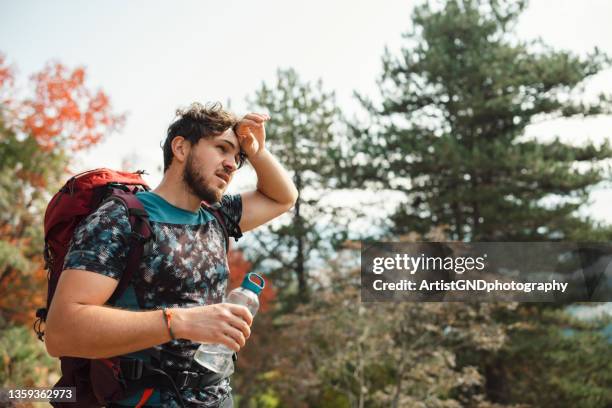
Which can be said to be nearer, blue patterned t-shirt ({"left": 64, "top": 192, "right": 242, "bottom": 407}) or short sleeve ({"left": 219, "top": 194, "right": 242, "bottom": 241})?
blue patterned t-shirt ({"left": 64, "top": 192, "right": 242, "bottom": 407})

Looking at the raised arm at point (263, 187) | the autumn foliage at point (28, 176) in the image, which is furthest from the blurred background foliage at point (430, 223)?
the raised arm at point (263, 187)

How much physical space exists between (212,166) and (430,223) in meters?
15.5

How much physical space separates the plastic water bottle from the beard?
0.27 meters

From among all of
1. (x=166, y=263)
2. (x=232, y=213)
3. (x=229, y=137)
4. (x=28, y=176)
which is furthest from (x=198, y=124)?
(x=28, y=176)

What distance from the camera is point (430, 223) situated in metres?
17.1

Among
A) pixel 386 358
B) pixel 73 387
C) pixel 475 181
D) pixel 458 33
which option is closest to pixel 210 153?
pixel 73 387

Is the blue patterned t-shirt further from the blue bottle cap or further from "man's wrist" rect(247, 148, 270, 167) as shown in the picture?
"man's wrist" rect(247, 148, 270, 167)

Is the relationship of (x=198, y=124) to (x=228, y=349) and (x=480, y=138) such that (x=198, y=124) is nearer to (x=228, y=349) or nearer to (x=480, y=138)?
(x=228, y=349)

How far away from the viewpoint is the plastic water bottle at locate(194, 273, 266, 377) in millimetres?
1847

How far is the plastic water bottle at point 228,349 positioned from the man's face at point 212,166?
301 mm

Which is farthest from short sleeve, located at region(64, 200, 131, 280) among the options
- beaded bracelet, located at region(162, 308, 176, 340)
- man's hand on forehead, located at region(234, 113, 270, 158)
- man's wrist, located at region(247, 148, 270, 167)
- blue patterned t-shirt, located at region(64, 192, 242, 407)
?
man's wrist, located at region(247, 148, 270, 167)

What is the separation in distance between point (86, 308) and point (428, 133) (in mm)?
16781

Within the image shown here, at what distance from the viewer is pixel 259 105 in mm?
21391

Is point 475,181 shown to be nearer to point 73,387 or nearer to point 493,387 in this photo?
point 493,387
